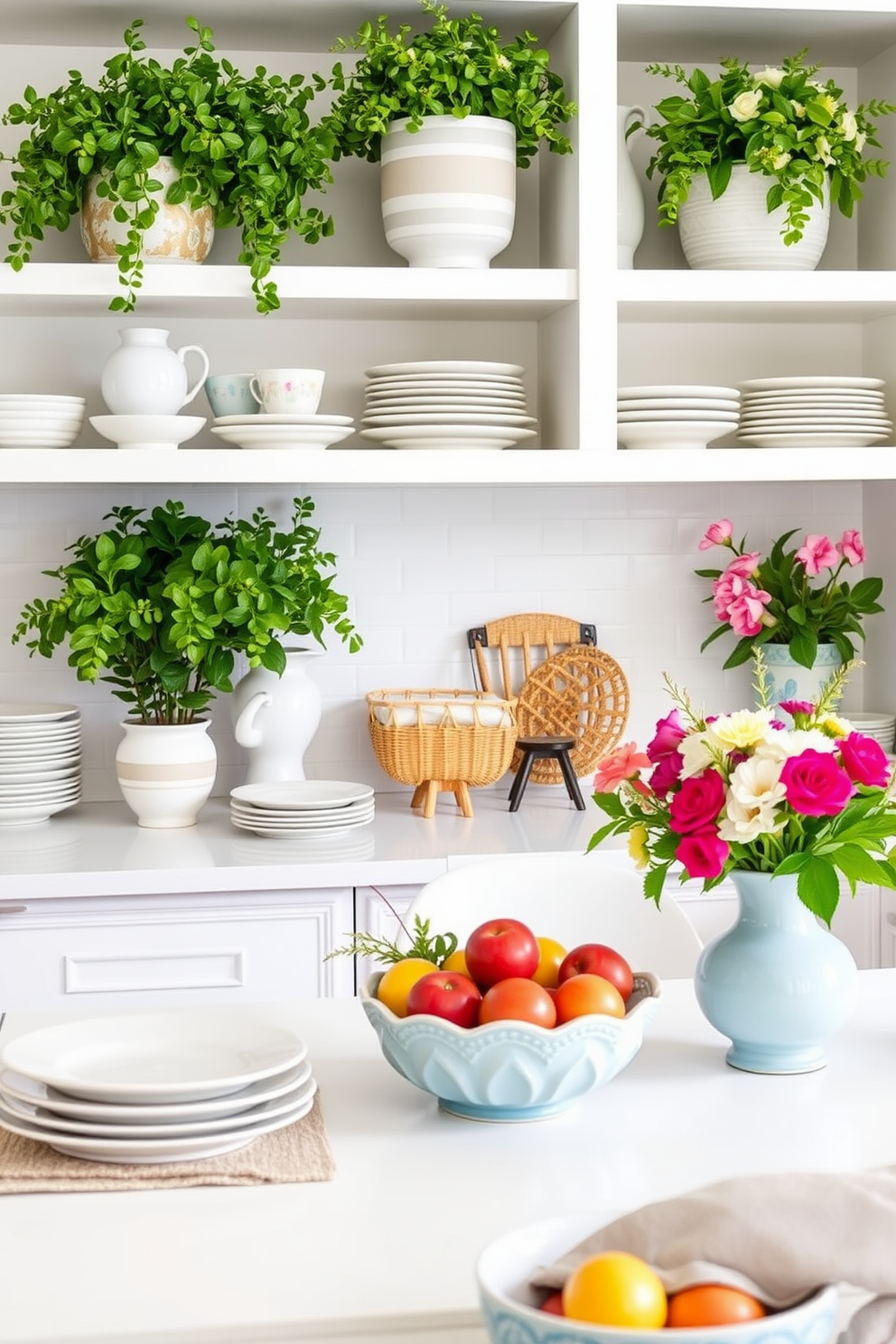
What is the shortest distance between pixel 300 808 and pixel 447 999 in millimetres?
1319

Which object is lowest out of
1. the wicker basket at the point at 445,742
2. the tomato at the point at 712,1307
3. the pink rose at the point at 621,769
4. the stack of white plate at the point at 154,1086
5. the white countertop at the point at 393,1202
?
the white countertop at the point at 393,1202

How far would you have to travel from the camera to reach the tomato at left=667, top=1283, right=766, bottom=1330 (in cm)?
82

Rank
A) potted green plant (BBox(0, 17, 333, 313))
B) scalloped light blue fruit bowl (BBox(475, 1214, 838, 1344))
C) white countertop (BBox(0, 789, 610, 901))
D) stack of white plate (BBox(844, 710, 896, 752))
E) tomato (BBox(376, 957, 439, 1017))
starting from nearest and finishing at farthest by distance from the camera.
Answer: scalloped light blue fruit bowl (BBox(475, 1214, 838, 1344)) < tomato (BBox(376, 957, 439, 1017)) < white countertop (BBox(0, 789, 610, 901)) < potted green plant (BBox(0, 17, 333, 313)) < stack of white plate (BBox(844, 710, 896, 752))

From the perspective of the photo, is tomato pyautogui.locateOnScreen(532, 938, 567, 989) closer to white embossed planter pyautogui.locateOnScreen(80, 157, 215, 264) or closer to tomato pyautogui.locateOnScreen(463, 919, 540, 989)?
tomato pyautogui.locateOnScreen(463, 919, 540, 989)

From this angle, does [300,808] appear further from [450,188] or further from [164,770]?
[450,188]

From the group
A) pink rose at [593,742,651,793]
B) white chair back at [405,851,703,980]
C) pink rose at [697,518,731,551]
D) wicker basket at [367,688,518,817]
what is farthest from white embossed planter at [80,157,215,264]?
pink rose at [593,742,651,793]

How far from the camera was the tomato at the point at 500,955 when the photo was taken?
1319 millimetres

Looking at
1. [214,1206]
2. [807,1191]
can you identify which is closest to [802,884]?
[807,1191]

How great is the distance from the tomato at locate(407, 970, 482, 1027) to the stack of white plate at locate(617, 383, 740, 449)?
1.58 m

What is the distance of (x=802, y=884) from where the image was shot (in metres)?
1.36

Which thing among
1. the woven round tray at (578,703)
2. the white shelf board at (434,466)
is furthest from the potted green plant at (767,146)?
the woven round tray at (578,703)

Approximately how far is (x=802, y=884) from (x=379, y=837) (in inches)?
51.9

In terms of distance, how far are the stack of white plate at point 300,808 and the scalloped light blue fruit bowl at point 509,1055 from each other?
1.26 meters

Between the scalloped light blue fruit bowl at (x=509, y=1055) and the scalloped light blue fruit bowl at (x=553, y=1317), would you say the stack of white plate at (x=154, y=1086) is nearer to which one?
the scalloped light blue fruit bowl at (x=509, y=1055)
